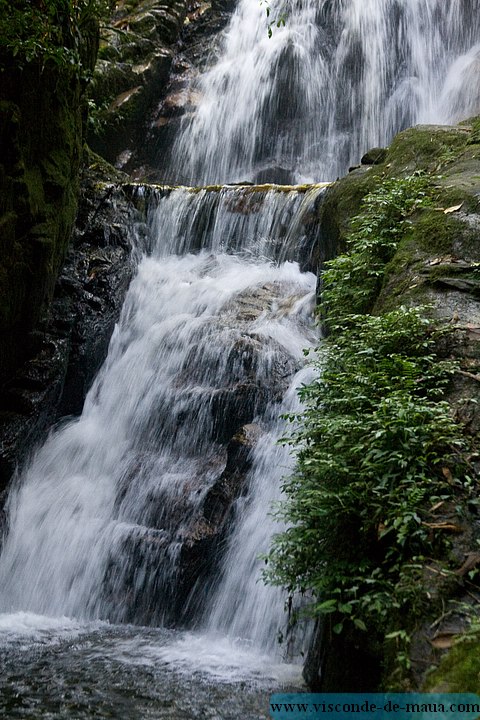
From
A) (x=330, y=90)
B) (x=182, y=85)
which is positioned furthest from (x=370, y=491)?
(x=182, y=85)

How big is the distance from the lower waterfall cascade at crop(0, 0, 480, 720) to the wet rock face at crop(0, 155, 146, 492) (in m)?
0.26

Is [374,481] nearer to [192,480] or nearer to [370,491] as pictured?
[370,491]

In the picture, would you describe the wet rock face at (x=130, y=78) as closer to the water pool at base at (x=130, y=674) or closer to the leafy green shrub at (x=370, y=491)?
the water pool at base at (x=130, y=674)

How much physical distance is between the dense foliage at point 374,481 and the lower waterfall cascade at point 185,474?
43 centimetres

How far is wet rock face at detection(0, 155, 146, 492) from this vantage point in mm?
7633

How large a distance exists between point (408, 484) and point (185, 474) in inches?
156

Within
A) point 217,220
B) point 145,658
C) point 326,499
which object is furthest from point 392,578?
point 217,220

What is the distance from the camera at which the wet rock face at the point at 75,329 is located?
763cm

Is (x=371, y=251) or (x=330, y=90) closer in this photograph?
(x=371, y=251)

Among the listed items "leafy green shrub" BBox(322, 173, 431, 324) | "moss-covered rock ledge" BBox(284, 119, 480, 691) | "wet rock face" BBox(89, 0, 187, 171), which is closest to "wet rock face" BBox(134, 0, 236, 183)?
"wet rock face" BBox(89, 0, 187, 171)

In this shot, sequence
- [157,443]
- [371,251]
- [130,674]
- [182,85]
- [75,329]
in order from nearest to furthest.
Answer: [130,674]
[371,251]
[157,443]
[75,329]
[182,85]

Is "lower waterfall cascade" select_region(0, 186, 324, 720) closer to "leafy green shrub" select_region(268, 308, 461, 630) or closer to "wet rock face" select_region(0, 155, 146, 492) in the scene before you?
"wet rock face" select_region(0, 155, 146, 492)

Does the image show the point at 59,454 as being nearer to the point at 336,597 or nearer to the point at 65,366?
the point at 65,366

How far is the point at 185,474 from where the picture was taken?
22.8 feet
